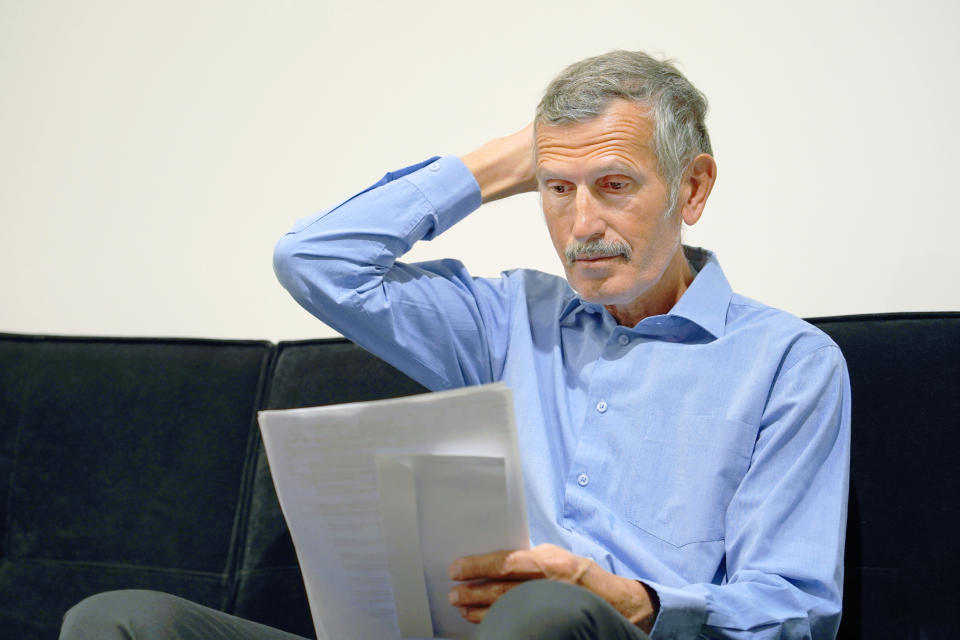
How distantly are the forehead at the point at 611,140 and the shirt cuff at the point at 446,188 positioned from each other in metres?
0.16

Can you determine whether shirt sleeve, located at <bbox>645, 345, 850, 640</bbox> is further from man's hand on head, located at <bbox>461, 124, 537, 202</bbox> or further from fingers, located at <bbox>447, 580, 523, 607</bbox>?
man's hand on head, located at <bbox>461, 124, 537, 202</bbox>

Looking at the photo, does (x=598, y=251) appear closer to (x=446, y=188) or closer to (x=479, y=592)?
(x=446, y=188)

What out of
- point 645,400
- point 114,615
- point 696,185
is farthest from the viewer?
point 696,185

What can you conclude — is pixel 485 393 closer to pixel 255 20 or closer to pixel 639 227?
pixel 639 227

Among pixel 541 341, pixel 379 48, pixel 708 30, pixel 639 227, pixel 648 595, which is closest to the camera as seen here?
pixel 648 595

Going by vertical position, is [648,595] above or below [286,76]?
below

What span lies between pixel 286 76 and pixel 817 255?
1.09m

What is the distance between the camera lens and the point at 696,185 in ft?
4.46

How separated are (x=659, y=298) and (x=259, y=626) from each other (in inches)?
27.1

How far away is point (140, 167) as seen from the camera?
203 centimetres

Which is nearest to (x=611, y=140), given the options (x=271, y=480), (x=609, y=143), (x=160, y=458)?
(x=609, y=143)

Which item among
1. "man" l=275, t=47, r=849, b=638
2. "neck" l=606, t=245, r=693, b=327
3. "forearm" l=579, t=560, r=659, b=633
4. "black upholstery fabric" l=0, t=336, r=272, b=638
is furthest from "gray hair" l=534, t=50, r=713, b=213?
"black upholstery fabric" l=0, t=336, r=272, b=638

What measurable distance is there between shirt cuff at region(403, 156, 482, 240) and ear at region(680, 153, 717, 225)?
297 mm

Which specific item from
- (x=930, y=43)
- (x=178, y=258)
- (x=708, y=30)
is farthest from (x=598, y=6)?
(x=178, y=258)
